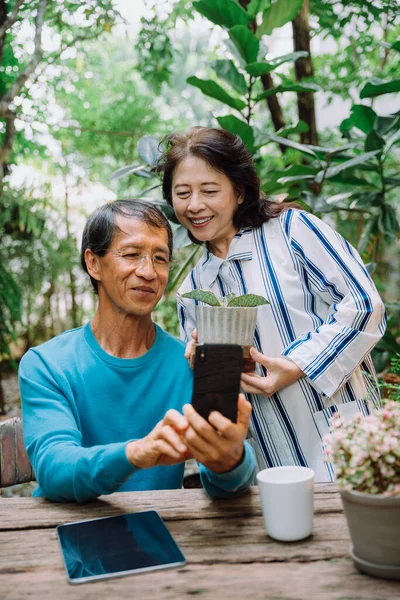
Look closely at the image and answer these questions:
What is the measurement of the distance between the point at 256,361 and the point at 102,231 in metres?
0.53

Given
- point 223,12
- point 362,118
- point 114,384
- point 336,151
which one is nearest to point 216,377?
point 114,384

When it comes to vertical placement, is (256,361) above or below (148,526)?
above

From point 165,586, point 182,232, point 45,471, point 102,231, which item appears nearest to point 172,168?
point 102,231

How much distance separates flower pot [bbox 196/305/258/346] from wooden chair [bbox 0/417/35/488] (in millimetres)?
592

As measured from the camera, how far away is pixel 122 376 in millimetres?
1568

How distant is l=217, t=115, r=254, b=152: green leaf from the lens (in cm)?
250

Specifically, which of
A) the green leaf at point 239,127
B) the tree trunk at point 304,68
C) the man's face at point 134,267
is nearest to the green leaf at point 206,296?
the man's face at point 134,267

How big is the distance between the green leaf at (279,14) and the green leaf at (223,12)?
86 millimetres

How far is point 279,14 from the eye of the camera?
2.53 meters

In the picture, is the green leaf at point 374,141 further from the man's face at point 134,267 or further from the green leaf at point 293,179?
the man's face at point 134,267

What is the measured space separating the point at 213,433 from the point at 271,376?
55cm

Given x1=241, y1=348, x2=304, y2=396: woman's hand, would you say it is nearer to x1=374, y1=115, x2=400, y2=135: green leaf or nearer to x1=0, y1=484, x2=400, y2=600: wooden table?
x1=0, y1=484, x2=400, y2=600: wooden table

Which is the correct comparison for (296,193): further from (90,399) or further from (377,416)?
(377,416)

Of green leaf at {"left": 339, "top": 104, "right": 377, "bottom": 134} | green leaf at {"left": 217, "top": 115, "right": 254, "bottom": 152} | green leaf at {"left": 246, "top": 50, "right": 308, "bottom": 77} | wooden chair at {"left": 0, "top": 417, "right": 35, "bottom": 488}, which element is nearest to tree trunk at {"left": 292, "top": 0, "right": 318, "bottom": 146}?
green leaf at {"left": 339, "top": 104, "right": 377, "bottom": 134}
